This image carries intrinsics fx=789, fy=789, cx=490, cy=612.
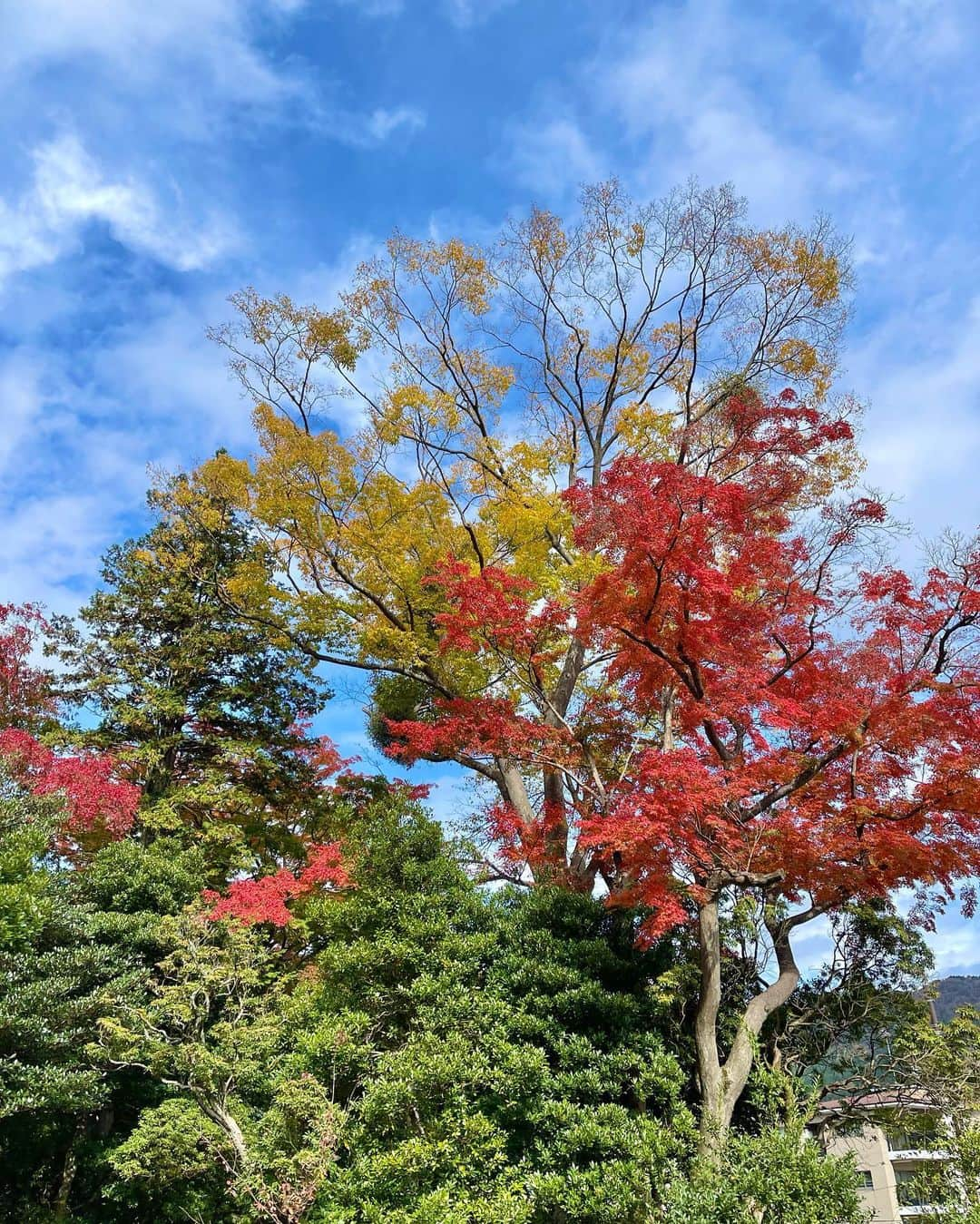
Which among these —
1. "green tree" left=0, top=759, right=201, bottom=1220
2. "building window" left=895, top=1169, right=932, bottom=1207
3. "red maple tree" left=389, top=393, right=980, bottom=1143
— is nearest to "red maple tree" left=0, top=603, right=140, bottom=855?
"green tree" left=0, top=759, right=201, bottom=1220

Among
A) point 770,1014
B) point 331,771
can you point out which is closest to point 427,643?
point 331,771

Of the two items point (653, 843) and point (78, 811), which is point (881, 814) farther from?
point (78, 811)

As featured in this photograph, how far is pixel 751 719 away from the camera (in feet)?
31.7

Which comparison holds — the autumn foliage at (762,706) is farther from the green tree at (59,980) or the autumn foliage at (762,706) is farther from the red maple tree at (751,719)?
the green tree at (59,980)

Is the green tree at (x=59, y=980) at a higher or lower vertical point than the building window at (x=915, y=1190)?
higher

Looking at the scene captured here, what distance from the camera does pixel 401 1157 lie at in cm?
685

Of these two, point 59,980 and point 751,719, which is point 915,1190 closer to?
point 751,719

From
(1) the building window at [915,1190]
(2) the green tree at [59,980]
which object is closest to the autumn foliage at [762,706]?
(1) the building window at [915,1190]

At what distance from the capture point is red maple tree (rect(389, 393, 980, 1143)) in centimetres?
764

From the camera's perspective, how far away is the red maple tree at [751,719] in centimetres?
764

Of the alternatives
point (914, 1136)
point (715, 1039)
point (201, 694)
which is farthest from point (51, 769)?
point (914, 1136)

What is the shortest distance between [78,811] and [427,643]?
5.85 meters

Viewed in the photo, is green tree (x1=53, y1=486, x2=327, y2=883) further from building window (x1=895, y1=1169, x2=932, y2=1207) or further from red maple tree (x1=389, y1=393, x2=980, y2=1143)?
building window (x1=895, y1=1169, x2=932, y2=1207)

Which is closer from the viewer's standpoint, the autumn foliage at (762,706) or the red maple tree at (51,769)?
the autumn foliage at (762,706)
